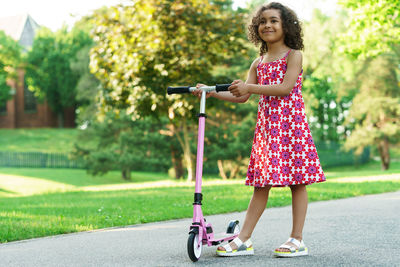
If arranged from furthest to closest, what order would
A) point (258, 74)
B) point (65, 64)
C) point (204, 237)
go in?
point (65, 64) → point (258, 74) → point (204, 237)

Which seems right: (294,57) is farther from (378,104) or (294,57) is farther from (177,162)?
(378,104)

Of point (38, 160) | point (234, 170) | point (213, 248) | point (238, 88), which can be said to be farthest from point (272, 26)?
point (38, 160)

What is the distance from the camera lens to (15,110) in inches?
2136

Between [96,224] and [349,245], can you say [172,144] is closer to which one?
[96,224]

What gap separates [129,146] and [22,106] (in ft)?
107

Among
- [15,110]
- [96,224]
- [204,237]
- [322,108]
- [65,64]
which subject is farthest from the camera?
[15,110]

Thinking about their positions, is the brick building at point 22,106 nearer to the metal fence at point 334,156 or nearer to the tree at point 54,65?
the tree at point 54,65

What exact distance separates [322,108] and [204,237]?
4274cm

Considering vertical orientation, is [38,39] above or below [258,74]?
above

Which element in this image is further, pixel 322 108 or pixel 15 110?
pixel 15 110

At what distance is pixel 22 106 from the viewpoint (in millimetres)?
54781

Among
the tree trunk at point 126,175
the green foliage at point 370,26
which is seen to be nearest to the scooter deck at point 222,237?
the green foliage at point 370,26

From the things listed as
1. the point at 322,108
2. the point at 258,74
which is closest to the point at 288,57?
the point at 258,74

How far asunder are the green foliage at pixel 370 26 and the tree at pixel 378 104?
12.0m
